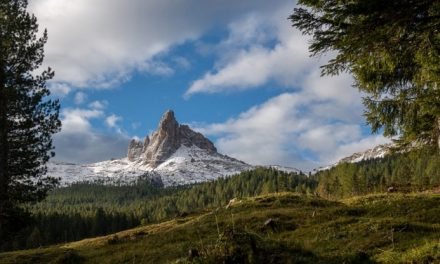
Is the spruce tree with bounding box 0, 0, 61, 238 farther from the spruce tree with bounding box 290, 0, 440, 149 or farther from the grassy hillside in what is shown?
the spruce tree with bounding box 290, 0, 440, 149

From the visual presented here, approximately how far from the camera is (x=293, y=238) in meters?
19.6

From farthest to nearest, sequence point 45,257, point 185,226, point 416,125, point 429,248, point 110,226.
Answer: point 110,226 < point 185,226 < point 416,125 < point 45,257 < point 429,248

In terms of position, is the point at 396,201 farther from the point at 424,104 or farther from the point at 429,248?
the point at 429,248

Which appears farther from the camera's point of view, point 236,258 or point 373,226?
point 373,226

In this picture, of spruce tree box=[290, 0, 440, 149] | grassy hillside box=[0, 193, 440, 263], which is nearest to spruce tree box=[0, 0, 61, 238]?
grassy hillside box=[0, 193, 440, 263]

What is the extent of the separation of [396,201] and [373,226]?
8669 mm

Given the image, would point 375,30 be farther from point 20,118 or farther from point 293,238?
point 20,118

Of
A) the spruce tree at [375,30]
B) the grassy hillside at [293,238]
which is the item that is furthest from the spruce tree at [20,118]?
the spruce tree at [375,30]

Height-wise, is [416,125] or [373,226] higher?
[416,125]

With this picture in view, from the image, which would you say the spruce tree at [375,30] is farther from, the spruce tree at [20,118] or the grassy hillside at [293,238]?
the spruce tree at [20,118]

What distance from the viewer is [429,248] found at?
1110 cm

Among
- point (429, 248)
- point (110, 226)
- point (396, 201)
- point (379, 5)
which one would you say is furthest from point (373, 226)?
point (110, 226)

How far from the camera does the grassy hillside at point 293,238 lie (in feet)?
31.9

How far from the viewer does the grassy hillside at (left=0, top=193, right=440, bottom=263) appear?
9711 mm
